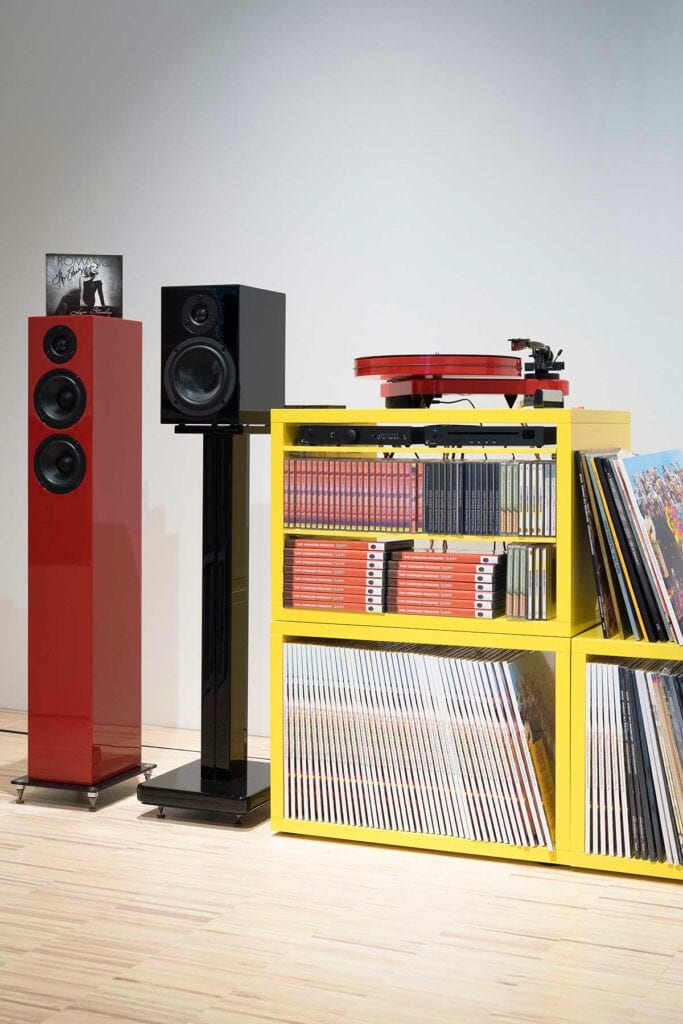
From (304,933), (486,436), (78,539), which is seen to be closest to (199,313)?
(78,539)

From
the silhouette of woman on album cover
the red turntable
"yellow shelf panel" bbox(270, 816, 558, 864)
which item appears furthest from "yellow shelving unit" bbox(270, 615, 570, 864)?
the silhouette of woman on album cover

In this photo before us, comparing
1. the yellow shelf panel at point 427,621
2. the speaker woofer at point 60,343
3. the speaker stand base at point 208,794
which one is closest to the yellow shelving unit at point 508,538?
the yellow shelf panel at point 427,621

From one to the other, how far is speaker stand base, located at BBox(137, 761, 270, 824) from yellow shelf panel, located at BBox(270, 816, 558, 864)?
0.29 ft

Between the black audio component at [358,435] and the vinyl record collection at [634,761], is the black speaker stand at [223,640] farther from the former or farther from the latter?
the vinyl record collection at [634,761]

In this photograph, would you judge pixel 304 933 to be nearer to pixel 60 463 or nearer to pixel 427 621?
pixel 427 621

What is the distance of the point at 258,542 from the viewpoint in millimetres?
4047

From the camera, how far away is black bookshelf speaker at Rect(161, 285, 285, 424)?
307 cm

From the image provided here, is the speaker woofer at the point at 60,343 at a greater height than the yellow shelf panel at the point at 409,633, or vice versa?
the speaker woofer at the point at 60,343

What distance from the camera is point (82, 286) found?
10.9 feet

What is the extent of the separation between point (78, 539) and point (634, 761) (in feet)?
4.58

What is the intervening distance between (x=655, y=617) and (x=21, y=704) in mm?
2471

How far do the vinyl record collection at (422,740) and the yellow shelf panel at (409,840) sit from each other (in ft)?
0.05

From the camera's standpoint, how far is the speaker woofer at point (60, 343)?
127 inches

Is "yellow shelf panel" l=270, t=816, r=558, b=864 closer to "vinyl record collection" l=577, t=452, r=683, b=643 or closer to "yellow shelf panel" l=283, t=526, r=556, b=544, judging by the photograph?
"vinyl record collection" l=577, t=452, r=683, b=643
